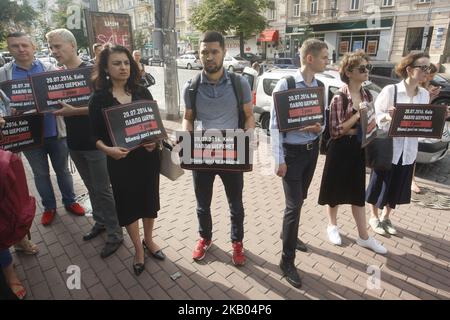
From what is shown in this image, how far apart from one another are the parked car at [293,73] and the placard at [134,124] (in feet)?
13.9

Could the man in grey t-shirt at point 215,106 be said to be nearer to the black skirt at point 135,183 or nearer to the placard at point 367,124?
the black skirt at point 135,183

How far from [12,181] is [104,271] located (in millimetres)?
1309

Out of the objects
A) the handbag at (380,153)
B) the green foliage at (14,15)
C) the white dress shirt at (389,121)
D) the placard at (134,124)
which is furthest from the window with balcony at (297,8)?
the placard at (134,124)

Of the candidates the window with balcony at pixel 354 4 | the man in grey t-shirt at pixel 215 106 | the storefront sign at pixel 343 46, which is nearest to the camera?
the man in grey t-shirt at pixel 215 106

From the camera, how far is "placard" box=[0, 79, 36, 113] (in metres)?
3.17

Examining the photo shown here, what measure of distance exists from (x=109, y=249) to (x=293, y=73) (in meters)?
5.68

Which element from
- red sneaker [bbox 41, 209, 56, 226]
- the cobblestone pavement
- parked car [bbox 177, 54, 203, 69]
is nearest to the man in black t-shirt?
the cobblestone pavement

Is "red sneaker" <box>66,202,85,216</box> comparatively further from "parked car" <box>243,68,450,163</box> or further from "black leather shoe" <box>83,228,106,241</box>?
"parked car" <box>243,68,450,163</box>

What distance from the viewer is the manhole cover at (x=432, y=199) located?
4.43 m

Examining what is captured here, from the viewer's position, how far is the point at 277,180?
17.6ft

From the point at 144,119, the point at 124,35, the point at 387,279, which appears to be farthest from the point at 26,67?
the point at 124,35

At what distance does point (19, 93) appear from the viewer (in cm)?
323
